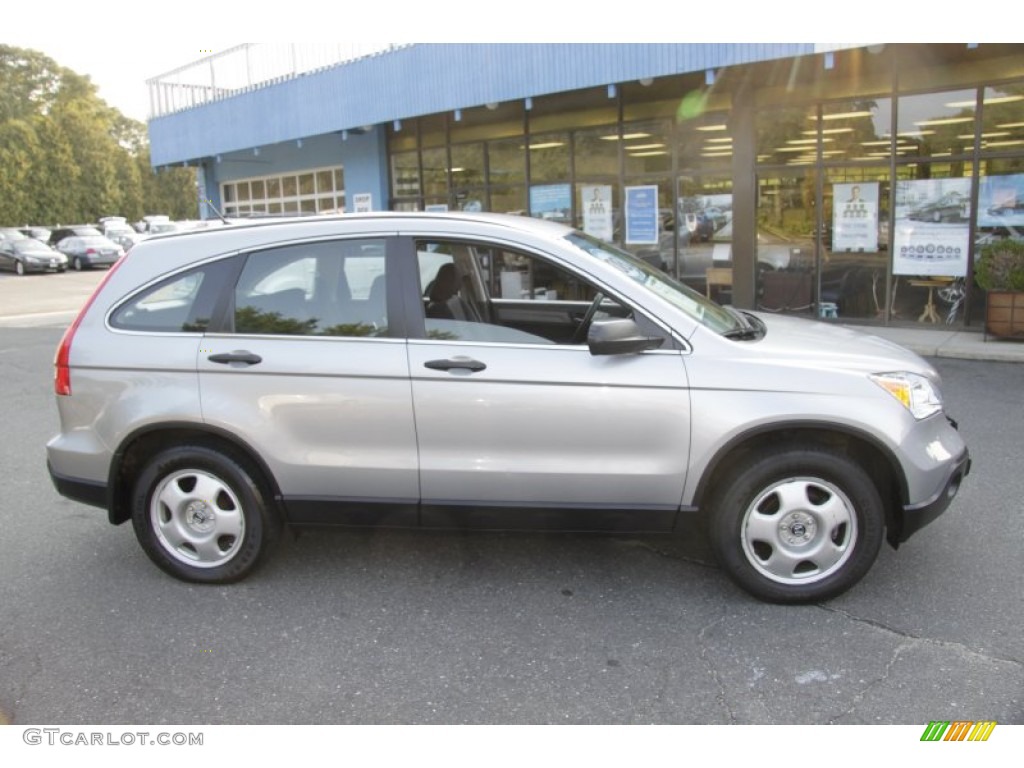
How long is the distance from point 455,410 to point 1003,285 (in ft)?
29.1

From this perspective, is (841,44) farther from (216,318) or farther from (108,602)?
(108,602)

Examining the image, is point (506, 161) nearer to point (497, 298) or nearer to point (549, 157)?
point (549, 157)

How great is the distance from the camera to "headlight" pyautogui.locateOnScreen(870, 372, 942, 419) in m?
3.55

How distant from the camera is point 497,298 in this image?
5.05 m

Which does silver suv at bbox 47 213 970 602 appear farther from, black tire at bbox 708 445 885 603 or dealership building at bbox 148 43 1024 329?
dealership building at bbox 148 43 1024 329

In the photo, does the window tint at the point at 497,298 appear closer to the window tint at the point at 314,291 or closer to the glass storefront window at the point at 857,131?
the window tint at the point at 314,291

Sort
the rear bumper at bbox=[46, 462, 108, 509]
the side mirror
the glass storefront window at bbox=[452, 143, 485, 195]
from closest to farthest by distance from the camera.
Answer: the side mirror < the rear bumper at bbox=[46, 462, 108, 509] < the glass storefront window at bbox=[452, 143, 485, 195]

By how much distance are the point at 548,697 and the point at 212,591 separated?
1.87 m

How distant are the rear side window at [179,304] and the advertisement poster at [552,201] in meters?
11.4

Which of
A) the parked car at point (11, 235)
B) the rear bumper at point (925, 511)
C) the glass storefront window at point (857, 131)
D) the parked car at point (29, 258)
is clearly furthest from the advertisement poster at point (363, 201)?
the parked car at point (11, 235)

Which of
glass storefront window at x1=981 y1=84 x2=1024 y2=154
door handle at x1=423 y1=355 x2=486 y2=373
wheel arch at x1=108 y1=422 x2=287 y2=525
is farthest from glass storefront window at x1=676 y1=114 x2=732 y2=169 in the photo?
wheel arch at x1=108 y1=422 x2=287 y2=525

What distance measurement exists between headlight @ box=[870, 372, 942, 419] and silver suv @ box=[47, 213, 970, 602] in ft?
0.04

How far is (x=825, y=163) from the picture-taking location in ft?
39.1

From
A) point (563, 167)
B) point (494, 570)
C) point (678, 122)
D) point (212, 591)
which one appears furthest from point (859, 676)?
point (563, 167)
